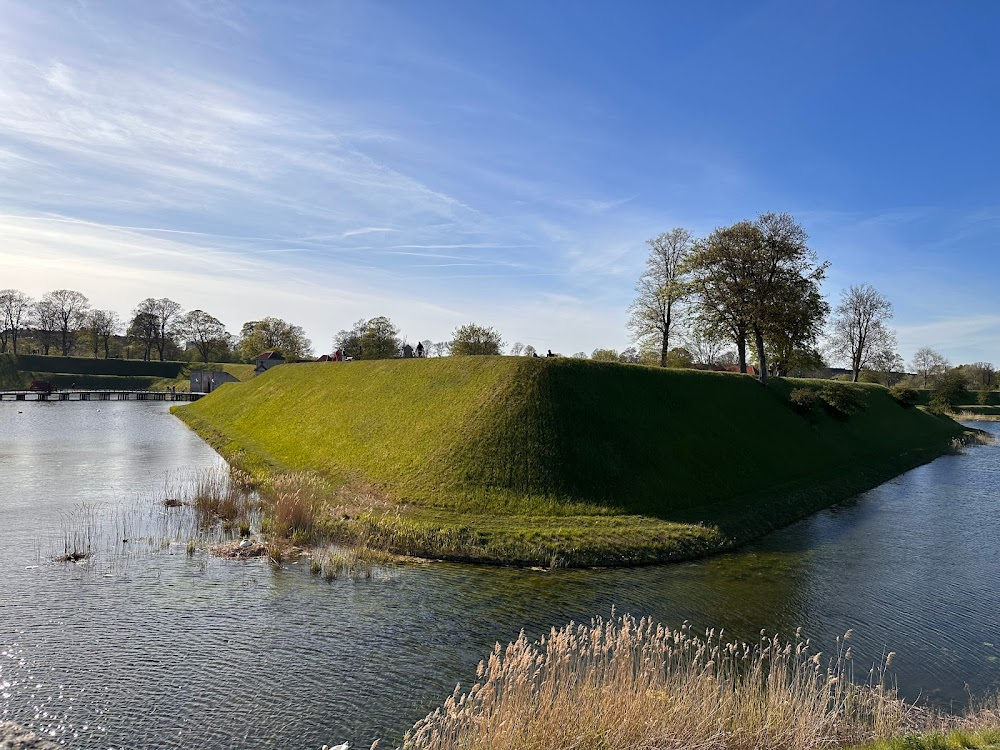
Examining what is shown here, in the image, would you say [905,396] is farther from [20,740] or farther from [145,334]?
[145,334]

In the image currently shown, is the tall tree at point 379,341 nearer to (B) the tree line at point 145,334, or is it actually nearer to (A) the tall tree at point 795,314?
(B) the tree line at point 145,334

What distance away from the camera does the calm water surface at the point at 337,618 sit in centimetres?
1115

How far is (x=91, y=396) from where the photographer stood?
113 meters

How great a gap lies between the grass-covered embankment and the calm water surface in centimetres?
220

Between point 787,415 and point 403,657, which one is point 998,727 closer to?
point 403,657

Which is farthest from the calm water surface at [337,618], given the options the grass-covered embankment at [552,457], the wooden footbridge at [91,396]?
the wooden footbridge at [91,396]

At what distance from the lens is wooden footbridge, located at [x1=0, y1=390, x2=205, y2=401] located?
101812 millimetres

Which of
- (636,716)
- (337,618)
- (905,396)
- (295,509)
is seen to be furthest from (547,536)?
(905,396)

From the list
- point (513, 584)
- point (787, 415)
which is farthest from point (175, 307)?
point (513, 584)

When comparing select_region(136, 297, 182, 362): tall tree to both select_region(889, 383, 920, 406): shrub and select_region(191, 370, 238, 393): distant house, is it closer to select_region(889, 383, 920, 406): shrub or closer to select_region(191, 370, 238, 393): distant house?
select_region(191, 370, 238, 393): distant house

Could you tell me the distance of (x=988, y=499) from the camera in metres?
34.5

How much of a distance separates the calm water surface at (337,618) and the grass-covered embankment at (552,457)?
2.20 metres

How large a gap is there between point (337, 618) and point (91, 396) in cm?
12037

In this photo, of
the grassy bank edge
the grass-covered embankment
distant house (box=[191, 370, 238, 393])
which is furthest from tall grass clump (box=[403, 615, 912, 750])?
distant house (box=[191, 370, 238, 393])
